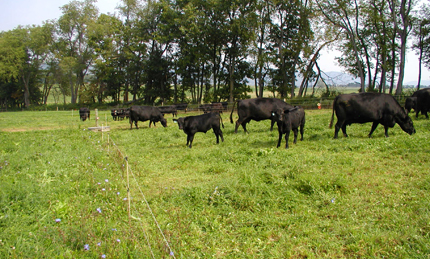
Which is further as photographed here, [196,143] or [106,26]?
[106,26]

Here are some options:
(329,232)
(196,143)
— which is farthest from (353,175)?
(196,143)

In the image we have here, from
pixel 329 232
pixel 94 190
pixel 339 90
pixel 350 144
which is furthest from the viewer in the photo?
pixel 339 90

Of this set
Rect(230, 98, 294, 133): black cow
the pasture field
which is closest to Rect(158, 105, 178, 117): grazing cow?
Rect(230, 98, 294, 133): black cow

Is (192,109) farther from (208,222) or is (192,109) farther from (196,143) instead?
(208,222)

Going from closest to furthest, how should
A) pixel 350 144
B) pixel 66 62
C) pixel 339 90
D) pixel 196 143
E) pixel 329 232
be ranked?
pixel 329 232 → pixel 350 144 → pixel 196 143 → pixel 339 90 → pixel 66 62

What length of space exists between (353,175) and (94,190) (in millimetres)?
5314

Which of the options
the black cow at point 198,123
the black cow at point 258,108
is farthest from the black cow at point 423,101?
the black cow at point 198,123

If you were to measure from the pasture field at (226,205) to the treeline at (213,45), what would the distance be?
87.6 feet

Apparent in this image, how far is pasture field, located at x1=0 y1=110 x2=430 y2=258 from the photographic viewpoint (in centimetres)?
411

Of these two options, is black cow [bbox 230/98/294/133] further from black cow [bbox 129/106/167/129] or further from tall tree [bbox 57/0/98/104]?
tall tree [bbox 57/0/98/104]

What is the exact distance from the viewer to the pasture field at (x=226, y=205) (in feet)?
13.5

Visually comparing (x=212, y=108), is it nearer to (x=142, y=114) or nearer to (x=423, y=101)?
(x=142, y=114)

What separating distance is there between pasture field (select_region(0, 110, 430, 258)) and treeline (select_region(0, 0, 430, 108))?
26.7 m

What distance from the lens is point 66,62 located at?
5353cm
